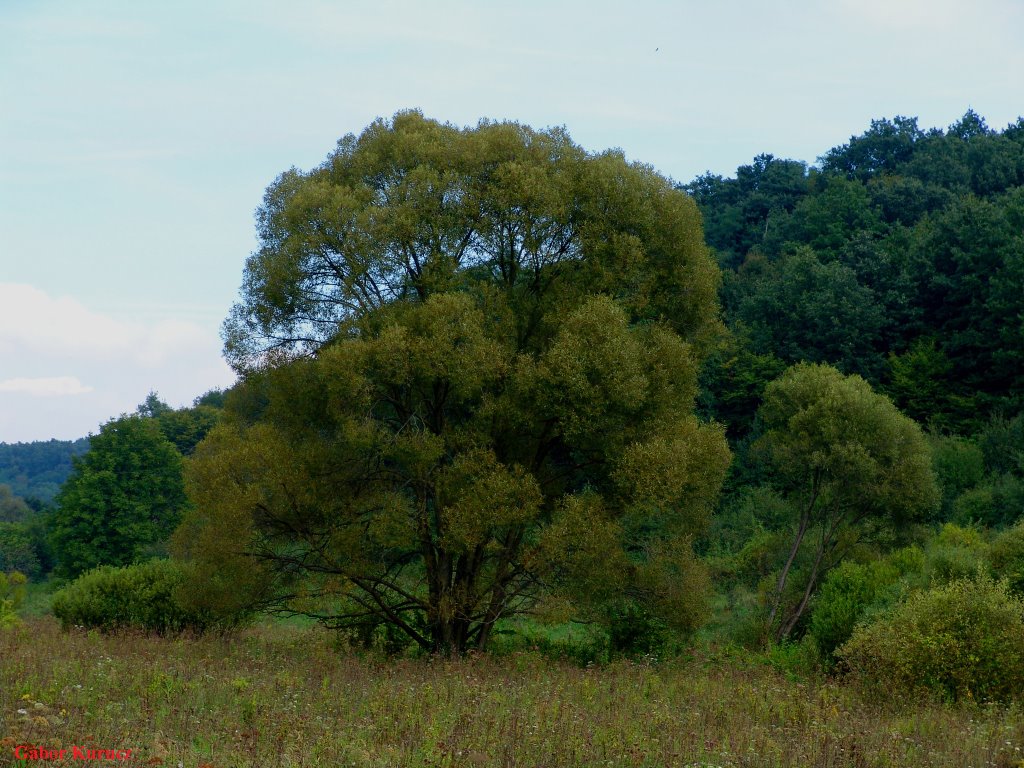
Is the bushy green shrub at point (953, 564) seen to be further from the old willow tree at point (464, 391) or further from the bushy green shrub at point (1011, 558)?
the old willow tree at point (464, 391)

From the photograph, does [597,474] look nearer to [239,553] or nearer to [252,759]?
[239,553]

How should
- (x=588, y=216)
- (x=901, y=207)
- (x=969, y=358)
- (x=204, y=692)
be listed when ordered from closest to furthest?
1. (x=204, y=692)
2. (x=588, y=216)
3. (x=969, y=358)
4. (x=901, y=207)

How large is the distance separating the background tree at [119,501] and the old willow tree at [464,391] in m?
37.8

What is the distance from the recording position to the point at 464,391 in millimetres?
16328

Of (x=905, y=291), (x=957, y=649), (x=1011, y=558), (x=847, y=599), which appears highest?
(x=905, y=291)

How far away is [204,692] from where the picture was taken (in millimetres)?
10367

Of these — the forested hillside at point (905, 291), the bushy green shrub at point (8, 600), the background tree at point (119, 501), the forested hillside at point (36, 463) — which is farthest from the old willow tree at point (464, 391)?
the forested hillside at point (36, 463)

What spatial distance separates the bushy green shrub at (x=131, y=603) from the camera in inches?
761

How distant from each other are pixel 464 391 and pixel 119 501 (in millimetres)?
43211

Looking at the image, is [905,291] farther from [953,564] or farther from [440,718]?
[440,718]

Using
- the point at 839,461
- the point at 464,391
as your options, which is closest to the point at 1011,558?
the point at 839,461

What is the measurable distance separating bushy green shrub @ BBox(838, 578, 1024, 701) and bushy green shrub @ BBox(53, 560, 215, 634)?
42.4 feet

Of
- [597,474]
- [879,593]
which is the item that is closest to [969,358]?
[879,593]

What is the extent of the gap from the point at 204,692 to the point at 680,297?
12047mm
